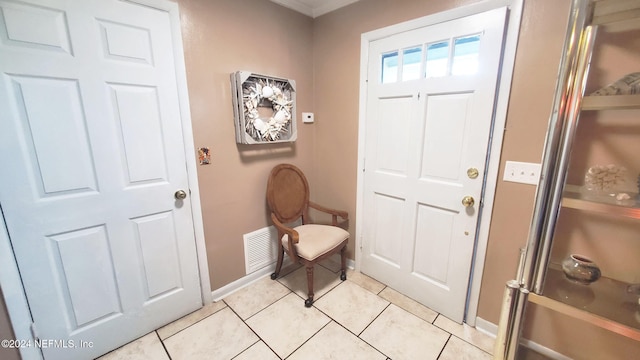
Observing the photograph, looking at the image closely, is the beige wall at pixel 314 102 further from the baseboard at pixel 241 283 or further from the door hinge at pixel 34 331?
the door hinge at pixel 34 331

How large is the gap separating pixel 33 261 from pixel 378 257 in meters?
2.17

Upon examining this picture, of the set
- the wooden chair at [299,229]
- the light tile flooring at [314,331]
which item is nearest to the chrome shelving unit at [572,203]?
the light tile flooring at [314,331]

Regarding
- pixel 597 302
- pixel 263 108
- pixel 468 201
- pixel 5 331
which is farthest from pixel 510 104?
pixel 5 331

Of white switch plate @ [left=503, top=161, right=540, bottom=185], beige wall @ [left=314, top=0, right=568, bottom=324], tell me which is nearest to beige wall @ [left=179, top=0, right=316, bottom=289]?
beige wall @ [left=314, top=0, right=568, bottom=324]

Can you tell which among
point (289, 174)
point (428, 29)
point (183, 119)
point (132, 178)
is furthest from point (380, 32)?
point (132, 178)

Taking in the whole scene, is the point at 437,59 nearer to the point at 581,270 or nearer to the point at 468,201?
the point at 468,201

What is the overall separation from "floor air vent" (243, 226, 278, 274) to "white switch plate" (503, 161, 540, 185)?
1.81m

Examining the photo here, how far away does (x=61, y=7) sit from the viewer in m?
1.17

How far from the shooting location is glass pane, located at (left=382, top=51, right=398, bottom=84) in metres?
1.79

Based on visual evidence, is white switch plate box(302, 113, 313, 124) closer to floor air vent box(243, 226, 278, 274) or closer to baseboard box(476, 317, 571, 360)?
floor air vent box(243, 226, 278, 274)

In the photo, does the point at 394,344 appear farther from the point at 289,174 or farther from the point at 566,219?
the point at 289,174

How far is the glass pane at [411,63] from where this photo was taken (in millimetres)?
1668

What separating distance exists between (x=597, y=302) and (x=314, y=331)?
145 centimetres

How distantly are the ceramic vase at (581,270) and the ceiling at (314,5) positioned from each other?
84.5 inches
